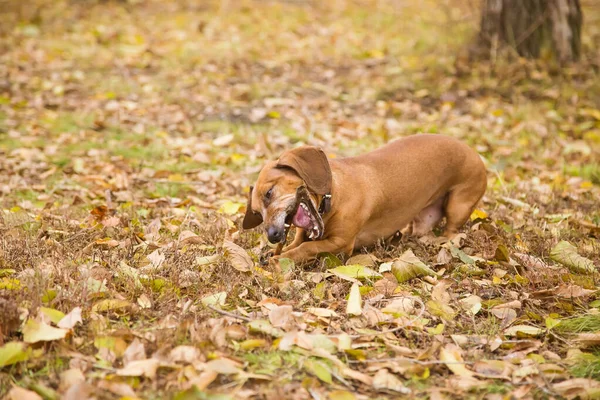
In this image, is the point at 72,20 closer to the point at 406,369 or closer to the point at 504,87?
the point at 504,87

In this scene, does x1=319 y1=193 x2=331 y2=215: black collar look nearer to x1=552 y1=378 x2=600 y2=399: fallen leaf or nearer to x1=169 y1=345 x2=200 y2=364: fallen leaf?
x1=169 y1=345 x2=200 y2=364: fallen leaf

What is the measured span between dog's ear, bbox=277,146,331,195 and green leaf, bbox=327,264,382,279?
49 cm

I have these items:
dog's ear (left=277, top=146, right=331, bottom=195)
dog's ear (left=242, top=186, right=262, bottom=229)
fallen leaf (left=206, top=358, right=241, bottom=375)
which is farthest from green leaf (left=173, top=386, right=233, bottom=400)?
dog's ear (left=242, top=186, right=262, bottom=229)

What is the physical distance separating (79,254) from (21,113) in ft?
15.2

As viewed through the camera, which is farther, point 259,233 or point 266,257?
point 259,233

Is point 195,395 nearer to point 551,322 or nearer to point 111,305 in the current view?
point 111,305

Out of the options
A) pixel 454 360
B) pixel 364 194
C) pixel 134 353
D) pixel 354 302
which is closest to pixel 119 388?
pixel 134 353

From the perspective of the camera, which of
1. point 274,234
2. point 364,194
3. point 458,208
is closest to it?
point 274,234

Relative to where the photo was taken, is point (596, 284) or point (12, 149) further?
point (12, 149)

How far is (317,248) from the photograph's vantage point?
4215mm

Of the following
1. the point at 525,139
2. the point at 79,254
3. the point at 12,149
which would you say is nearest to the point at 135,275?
the point at 79,254

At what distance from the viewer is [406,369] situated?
2.82 meters

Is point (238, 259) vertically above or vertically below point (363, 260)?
above

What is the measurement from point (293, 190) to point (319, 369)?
1481 mm
